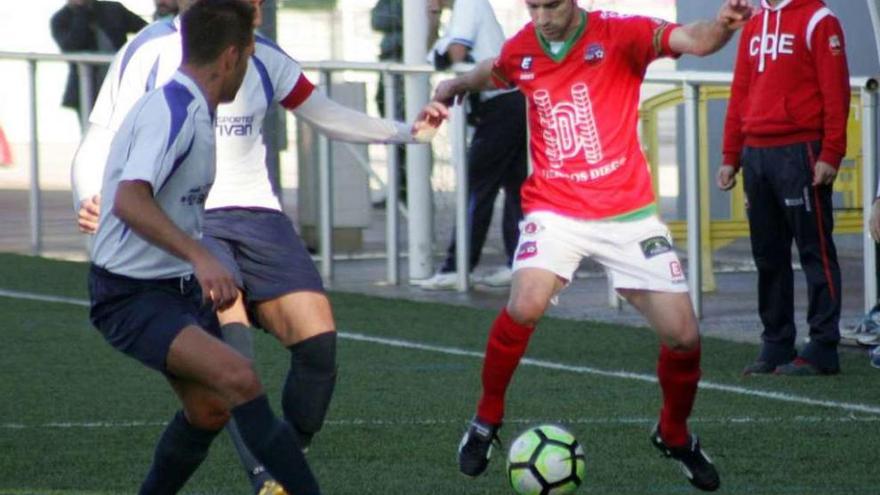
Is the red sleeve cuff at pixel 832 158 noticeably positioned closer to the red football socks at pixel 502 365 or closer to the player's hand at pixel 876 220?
the player's hand at pixel 876 220

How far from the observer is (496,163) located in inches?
537

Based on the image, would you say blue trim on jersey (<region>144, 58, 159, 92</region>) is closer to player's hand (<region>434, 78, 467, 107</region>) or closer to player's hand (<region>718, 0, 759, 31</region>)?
player's hand (<region>434, 78, 467, 107</region>)

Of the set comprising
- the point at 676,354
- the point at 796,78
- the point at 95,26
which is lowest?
the point at 676,354

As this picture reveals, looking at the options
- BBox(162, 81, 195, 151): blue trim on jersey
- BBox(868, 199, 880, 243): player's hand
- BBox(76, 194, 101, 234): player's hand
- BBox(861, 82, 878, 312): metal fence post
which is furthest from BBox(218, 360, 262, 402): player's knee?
BBox(861, 82, 878, 312): metal fence post

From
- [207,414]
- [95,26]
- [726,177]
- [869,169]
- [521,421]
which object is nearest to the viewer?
[207,414]

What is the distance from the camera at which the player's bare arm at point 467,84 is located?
26.9ft

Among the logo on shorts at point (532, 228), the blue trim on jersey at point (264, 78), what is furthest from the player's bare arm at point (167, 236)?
the logo on shorts at point (532, 228)

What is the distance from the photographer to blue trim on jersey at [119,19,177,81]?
7117 mm

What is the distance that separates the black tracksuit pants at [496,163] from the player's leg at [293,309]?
623cm

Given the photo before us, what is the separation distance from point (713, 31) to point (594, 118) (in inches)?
26.6

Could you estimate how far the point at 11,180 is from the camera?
22656 mm

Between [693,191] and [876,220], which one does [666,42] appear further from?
[693,191]

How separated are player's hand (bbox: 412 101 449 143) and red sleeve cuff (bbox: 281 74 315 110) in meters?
0.42

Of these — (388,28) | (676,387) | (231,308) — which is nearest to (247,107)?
(231,308)
